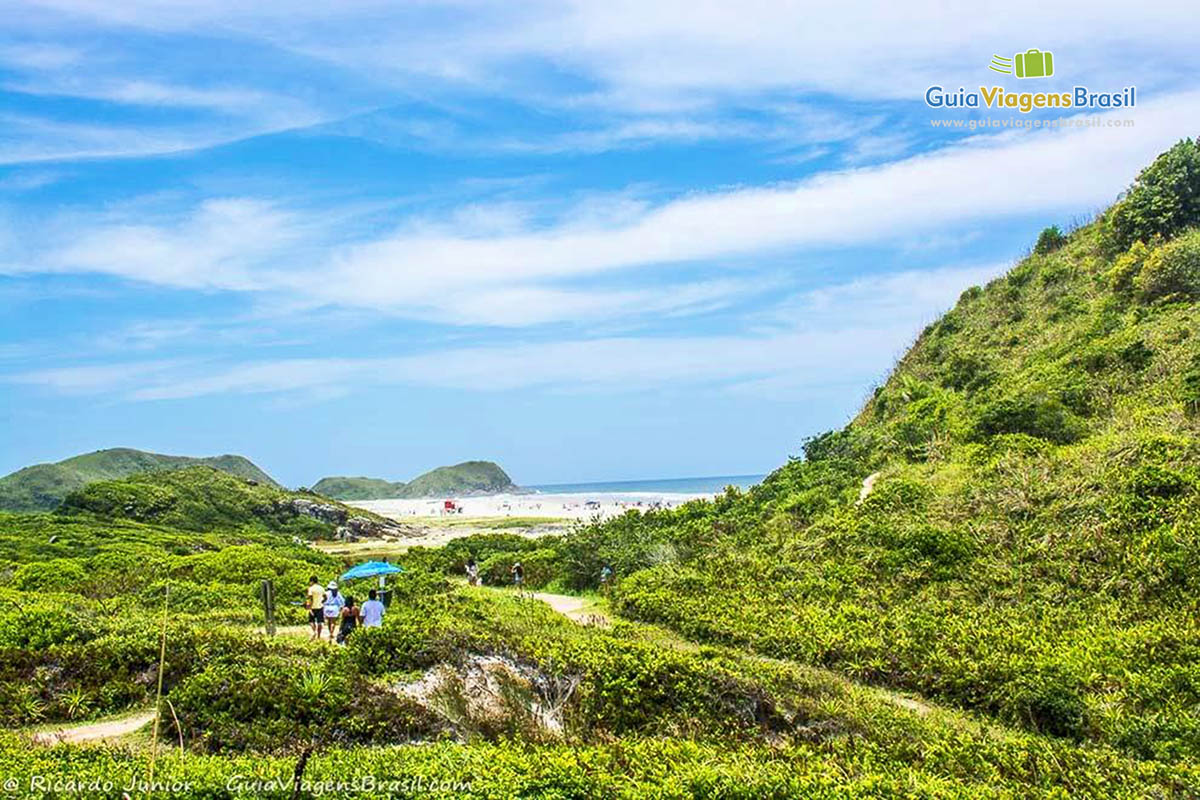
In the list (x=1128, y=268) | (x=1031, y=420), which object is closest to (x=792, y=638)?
(x=1031, y=420)

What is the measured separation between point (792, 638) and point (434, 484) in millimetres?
165869

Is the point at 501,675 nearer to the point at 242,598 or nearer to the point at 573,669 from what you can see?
the point at 573,669

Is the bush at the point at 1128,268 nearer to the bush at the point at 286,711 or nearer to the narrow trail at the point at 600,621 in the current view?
the narrow trail at the point at 600,621

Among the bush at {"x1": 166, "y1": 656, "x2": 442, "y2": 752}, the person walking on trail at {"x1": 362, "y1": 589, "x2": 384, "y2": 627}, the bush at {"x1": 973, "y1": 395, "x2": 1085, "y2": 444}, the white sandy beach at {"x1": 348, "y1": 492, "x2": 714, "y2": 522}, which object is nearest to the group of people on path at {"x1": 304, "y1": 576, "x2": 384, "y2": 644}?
the person walking on trail at {"x1": 362, "y1": 589, "x2": 384, "y2": 627}

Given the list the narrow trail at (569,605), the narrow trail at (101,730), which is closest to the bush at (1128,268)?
the narrow trail at (569,605)

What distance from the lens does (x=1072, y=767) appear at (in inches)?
329

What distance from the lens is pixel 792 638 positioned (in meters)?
14.9

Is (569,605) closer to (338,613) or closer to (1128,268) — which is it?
(338,613)

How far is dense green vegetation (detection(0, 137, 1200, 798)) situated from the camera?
7875mm

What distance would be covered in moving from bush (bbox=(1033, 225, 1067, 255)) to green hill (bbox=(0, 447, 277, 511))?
76.9 m

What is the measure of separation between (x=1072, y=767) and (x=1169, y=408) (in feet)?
53.6

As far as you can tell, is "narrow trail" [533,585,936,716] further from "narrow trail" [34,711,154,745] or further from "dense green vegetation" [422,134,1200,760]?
"narrow trail" [34,711,154,745]

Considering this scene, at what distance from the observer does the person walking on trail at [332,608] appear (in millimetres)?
15652

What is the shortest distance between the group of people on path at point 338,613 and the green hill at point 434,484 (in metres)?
152
